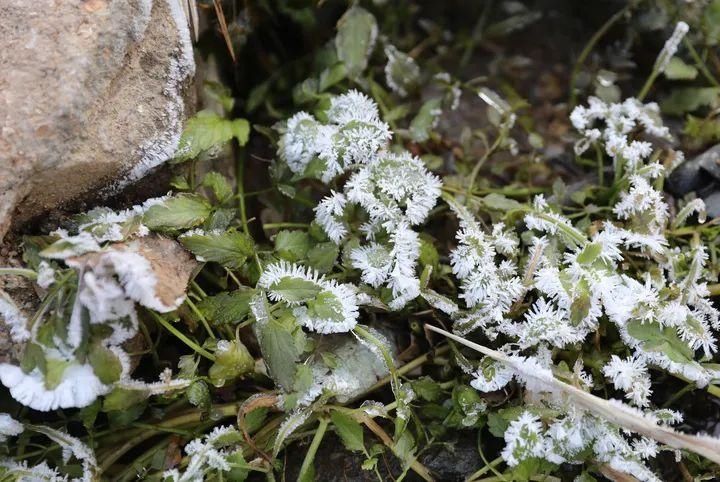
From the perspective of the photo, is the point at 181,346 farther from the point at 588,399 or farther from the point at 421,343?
the point at 588,399

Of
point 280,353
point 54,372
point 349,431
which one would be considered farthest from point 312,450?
point 54,372

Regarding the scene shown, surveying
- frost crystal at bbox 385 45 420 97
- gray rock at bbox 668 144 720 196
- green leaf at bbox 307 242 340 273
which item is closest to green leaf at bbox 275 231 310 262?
green leaf at bbox 307 242 340 273

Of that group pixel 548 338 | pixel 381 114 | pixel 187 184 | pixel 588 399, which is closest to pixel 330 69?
pixel 381 114

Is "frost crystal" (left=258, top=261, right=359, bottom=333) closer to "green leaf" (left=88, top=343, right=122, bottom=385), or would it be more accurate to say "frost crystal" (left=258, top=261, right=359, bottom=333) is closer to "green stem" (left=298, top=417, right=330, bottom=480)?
"green stem" (left=298, top=417, right=330, bottom=480)

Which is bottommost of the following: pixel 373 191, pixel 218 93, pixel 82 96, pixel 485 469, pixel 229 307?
pixel 485 469

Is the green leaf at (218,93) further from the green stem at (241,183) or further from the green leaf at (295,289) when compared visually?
the green leaf at (295,289)

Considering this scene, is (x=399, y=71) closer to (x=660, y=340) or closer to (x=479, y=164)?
(x=479, y=164)

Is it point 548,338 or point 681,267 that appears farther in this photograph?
point 681,267
